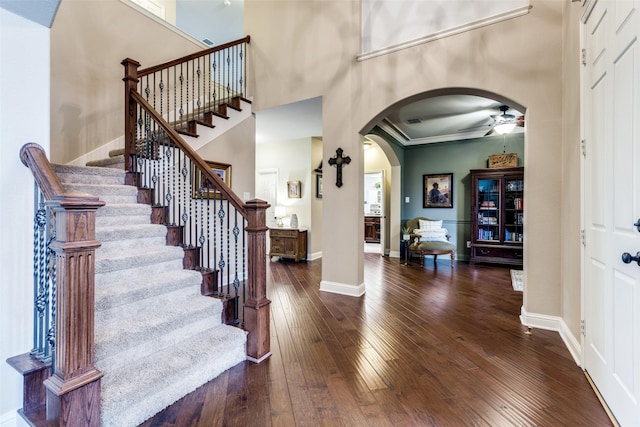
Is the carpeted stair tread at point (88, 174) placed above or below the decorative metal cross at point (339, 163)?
below

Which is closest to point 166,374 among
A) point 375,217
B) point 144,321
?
point 144,321

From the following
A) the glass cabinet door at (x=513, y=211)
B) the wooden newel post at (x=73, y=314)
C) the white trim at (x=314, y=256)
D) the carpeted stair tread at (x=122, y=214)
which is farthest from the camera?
the white trim at (x=314, y=256)

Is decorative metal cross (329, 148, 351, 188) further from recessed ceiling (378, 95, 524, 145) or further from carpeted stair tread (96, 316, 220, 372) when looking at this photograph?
carpeted stair tread (96, 316, 220, 372)

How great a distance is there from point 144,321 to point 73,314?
2.28 feet

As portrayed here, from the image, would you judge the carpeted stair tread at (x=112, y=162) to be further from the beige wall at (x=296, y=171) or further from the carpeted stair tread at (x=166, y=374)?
the beige wall at (x=296, y=171)

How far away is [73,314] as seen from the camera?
1340 mm

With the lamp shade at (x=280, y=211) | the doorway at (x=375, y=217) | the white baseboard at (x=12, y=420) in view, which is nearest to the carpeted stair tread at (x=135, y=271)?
the white baseboard at (x=12, y=420)

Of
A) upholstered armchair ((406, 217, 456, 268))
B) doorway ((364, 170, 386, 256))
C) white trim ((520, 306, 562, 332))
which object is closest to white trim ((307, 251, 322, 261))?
doorway ((364, 170, 386, 256))

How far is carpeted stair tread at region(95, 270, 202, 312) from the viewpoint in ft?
6.44

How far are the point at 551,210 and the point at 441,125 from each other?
3377 millimetres

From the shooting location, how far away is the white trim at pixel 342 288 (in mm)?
3750

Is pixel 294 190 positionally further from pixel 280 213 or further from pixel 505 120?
pixel 505 120

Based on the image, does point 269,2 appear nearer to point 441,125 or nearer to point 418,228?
point 441,125

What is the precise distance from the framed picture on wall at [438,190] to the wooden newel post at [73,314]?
6.43m
